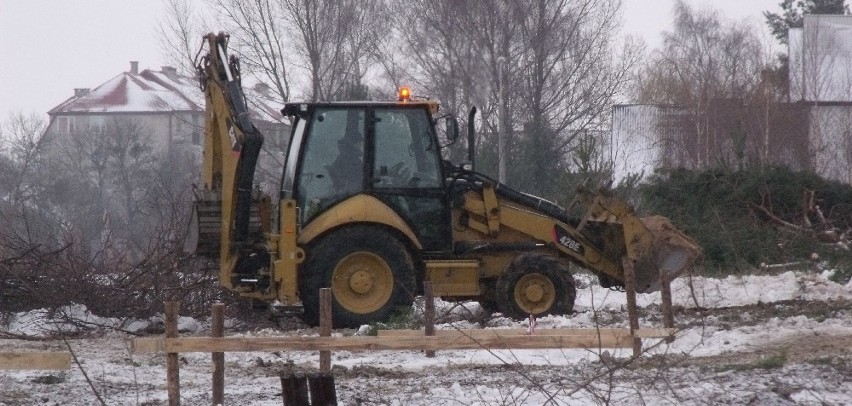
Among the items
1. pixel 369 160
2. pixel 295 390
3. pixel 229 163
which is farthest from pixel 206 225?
pixel 295 390

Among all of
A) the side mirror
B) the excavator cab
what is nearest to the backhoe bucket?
the excavator cab

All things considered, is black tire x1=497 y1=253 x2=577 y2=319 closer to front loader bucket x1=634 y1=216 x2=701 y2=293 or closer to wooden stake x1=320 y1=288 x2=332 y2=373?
front loader bucket x1=634 y1=216 x2=701 y2=293

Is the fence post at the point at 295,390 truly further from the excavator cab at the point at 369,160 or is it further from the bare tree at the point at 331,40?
the bare tree at the point at 331,40

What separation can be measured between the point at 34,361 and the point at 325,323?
2.31 meters

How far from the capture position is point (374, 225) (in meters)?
12.9

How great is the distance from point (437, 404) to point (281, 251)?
4.19m

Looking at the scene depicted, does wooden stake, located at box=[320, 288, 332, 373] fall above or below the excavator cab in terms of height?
below

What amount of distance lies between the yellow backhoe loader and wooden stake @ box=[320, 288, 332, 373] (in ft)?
8.39

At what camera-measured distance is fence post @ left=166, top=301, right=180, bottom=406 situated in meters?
8.71

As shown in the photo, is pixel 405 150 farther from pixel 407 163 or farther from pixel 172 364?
pixel 172 364

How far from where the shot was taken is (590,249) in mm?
14023

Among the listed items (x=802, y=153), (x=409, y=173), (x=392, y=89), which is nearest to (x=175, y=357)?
(x=409, y=173)

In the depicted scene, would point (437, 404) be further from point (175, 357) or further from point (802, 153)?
point (802, 153)

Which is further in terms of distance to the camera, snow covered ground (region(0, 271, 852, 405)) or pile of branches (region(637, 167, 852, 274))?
pile of branches (region(637, 167, 852, 274))
